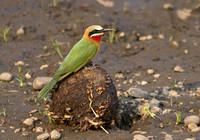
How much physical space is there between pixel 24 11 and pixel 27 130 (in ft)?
15.4

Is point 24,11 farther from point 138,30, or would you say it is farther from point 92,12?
point 138,30

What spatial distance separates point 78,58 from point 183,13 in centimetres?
536

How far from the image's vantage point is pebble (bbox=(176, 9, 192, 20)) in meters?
9.37

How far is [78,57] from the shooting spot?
4.97 metres

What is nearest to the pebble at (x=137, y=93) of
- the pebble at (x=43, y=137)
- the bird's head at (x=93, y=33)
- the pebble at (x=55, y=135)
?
the bird's head at (x=93, y=33)

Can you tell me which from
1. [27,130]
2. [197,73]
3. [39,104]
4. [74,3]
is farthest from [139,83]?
[74,3]

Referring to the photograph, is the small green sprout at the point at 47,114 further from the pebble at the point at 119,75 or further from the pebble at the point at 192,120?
the pebble at the point at 119,75

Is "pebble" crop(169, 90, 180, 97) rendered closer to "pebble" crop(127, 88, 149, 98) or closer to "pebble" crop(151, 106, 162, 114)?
"pebble" crop(127, 88, 149, 98)

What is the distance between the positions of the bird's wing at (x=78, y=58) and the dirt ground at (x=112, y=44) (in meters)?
0.80

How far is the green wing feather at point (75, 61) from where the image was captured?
16.0 feet

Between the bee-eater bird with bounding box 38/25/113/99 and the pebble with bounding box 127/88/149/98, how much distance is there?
1.22 meters

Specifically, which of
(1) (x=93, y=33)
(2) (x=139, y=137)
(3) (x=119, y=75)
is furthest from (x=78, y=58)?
(3) (x=119, y=75)

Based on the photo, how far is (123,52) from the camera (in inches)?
311

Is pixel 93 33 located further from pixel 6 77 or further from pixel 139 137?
pixel 6 77
